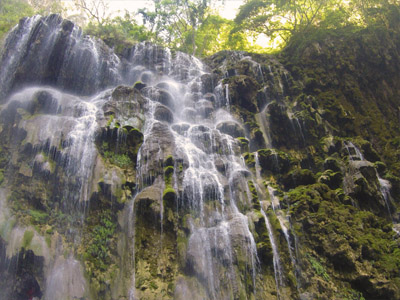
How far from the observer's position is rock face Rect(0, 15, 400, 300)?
9375 millimetres

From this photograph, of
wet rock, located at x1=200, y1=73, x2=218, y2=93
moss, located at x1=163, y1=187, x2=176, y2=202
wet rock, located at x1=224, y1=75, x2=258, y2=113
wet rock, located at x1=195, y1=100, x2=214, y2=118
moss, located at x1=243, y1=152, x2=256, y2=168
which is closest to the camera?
moss, located at x1=163, y1=187, x2=176, y2=202

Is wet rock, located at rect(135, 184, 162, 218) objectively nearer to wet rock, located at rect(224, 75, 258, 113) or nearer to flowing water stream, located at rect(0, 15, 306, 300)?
flowing water stream, located at rect(0, 15, 306, 300)

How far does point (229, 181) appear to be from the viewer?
1235 cm

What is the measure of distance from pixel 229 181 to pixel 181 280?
456cm

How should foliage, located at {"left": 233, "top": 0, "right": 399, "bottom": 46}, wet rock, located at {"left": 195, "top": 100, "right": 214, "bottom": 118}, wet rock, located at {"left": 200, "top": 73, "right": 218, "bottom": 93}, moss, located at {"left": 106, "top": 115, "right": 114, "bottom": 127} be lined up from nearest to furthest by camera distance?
moss, located at {"left": 106, "top": 115, "right": 114, "bottom": 127}, wet rock, located at {"left": 195, "top": 100, "right": 214, "bottom": 118}, wet rock, located at {"left": 200, "top": 73, "right": 218, "bottom": 93}, foliage, located at {"left": 233, "top": 0, "right": 399, "bottom": 46}

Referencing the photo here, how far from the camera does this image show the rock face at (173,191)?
369 inches

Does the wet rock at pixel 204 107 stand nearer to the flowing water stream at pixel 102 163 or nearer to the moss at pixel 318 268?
the flowing water stream at pixel 102 163

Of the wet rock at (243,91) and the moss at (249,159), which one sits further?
the wet rock at (243,91)

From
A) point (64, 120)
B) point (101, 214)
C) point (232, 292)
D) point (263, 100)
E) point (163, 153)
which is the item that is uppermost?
point (263, 100)

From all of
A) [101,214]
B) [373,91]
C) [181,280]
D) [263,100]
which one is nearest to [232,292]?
[181,280]

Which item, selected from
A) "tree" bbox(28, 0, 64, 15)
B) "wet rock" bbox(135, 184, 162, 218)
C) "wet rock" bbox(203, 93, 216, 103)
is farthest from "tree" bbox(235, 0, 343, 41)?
"wet rock" bbox(135, 184, 162, 218)

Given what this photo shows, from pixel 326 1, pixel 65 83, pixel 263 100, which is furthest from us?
pixel 326 1

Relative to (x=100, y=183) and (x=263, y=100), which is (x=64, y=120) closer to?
(x=100, y=183)

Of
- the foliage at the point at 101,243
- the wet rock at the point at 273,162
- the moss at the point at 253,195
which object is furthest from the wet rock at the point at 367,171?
the foliage at the point at 101,243
